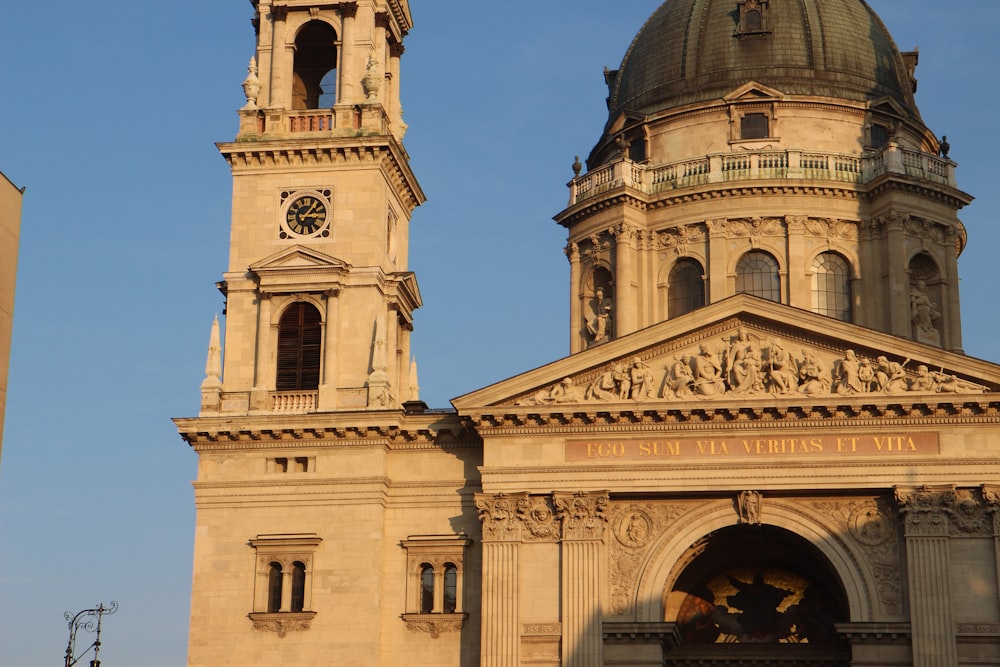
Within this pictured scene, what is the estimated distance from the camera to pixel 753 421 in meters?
44.1

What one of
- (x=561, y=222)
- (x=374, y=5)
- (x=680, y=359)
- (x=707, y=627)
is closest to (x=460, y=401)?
(x=680, y=359)

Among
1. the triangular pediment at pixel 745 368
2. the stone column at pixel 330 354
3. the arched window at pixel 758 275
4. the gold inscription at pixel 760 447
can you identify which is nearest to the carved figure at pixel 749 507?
the gold inscription at pixel 760 447

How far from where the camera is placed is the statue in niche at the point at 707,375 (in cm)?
4434

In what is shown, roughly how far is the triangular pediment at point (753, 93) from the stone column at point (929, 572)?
61.9 ft

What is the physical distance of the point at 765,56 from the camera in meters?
59.6

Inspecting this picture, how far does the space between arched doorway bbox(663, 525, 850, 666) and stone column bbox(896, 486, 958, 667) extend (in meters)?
3.47

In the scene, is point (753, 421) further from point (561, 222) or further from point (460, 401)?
point (561, 222)

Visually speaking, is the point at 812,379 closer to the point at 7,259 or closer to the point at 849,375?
the point at 849,375

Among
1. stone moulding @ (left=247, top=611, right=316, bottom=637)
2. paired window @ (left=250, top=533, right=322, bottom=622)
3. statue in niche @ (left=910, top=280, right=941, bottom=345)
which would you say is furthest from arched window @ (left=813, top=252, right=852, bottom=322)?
stone moulding @ (left=247, top=611, right=316, bottom=637)

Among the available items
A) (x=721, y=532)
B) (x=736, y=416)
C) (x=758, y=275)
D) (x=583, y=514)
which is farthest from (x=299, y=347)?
(x=758, y=275)

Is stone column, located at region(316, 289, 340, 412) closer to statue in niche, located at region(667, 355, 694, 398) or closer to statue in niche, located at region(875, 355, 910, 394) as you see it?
statue in niche, located at region(667, 355, 694, 398)

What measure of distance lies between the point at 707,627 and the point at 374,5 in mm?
19272

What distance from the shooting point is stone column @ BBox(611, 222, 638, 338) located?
56719 mm

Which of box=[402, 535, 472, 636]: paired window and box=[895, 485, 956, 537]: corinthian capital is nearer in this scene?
box=[895, 485, 956, 537]: corinthian capital
